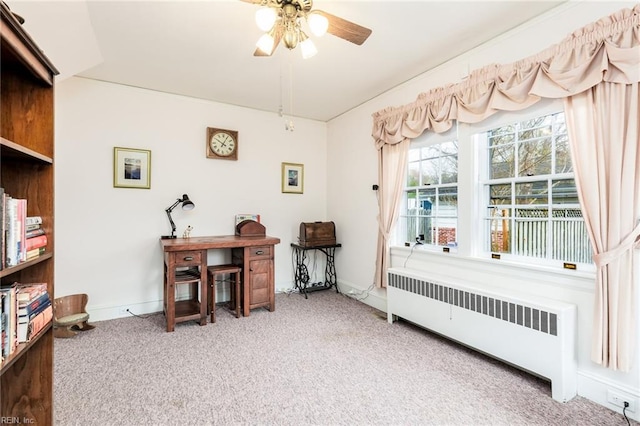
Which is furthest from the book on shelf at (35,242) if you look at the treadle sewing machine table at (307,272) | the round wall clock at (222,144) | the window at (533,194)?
the treadle sewing machine table at (307,272)

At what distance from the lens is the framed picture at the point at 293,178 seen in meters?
4.54

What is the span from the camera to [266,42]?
1.95m

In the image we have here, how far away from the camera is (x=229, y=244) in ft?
10.9

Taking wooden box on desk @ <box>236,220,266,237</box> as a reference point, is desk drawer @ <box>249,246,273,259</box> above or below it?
below

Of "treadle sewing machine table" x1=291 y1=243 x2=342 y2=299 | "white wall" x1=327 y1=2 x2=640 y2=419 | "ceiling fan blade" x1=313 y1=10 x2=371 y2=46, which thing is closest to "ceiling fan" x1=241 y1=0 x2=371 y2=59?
"ceiling fan blade" x1=313 y1=10 x2=371 y2=46

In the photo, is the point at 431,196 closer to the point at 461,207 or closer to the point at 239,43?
the point at 461,207

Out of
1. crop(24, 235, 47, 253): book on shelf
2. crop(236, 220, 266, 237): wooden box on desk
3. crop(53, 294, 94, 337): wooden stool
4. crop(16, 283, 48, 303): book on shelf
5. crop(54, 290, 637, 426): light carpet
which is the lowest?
crop(54, 290, 637, 426): light carpet

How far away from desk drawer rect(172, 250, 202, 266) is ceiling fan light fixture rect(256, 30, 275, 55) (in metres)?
2.12

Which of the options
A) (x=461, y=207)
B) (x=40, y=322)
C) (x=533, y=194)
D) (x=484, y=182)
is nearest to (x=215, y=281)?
(x=40, y=322)

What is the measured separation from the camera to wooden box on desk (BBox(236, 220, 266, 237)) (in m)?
3.87

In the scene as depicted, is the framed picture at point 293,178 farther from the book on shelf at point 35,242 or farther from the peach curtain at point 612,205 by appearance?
the peach curtain at point 612,205

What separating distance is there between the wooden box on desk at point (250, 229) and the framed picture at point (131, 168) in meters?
1.19

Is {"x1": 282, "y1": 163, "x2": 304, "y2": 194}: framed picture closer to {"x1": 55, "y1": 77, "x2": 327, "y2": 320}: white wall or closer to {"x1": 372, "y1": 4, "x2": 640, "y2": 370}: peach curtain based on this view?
{"x1": 55, "y1": 77, "x2": 327, "y2": 320}: white wall

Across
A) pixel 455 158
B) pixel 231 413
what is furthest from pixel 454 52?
pixel 231 413
